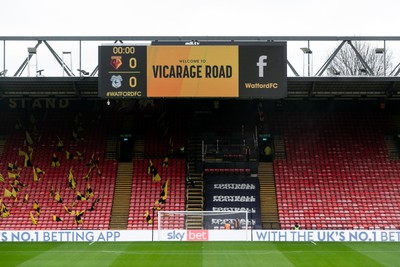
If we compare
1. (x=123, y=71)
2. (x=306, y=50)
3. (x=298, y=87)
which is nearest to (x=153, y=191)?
(x=123, y=71)

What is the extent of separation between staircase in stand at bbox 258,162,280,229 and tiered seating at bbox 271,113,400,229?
36 centimetres

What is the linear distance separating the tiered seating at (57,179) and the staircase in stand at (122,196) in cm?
32

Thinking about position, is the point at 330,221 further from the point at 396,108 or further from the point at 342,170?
the point at 396,108

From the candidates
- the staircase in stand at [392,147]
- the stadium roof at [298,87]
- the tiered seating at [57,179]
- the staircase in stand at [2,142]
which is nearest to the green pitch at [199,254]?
the tiered seating at [57,179]

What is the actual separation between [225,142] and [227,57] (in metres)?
8.32

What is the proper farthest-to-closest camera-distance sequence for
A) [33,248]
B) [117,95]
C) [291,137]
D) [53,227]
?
[291,137], [53,227], [117,95], [33,248]

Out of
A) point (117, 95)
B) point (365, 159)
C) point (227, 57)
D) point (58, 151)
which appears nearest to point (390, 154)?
point (365, 159)

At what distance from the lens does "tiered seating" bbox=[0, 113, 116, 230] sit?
110ft

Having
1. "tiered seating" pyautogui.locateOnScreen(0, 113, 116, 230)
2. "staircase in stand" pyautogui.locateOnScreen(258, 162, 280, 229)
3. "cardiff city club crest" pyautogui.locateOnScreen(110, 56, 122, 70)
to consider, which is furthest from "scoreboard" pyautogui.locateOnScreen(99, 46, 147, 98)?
"staircase in stand" pyautogui.locateOnScreen(258, 162, 280, 229)

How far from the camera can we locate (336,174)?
36500 mm

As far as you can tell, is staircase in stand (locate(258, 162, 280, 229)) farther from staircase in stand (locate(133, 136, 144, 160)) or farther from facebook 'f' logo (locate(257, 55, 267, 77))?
facebook 'f' logo (locate(257, 55, 267, 77))

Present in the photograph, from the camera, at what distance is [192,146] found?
125ft

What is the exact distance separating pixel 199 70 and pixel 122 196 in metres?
9.40

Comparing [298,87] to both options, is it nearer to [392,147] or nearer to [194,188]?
[194,188]
